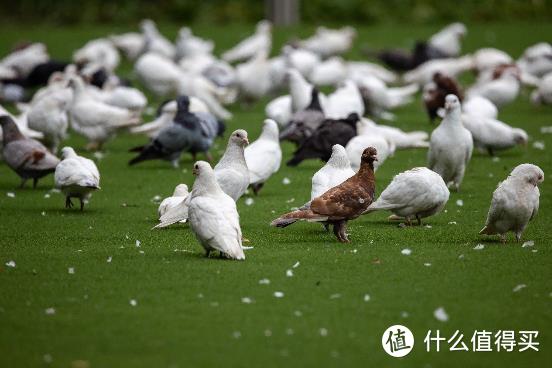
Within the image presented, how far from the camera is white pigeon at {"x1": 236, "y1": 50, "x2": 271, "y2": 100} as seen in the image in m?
18.5

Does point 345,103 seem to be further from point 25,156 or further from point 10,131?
point 25,156

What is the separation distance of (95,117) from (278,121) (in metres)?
2.86

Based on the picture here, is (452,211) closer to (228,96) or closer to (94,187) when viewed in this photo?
(94,187)

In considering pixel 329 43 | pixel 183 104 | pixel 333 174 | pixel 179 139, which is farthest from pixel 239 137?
pixel 329 43

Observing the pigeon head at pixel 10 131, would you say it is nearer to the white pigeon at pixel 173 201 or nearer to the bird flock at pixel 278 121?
the bird flock at pixel 278 121

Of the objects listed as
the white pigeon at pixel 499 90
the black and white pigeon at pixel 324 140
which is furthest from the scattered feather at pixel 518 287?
the white pigeon at pixel 499 90

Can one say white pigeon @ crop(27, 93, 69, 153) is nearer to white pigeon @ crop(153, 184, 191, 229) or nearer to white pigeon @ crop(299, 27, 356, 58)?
white pigeon @ crop(153, 184, 191, 229)

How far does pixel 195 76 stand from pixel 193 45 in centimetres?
577

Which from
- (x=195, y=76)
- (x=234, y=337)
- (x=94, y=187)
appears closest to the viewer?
(x=234, y=337)

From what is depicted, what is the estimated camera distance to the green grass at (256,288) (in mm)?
5883

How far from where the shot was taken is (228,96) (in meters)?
18.4

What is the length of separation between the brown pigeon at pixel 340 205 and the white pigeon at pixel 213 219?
548 mm

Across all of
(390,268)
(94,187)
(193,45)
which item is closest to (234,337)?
(390,268)

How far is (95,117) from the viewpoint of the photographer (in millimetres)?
14312
